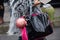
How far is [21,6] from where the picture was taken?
416 cm

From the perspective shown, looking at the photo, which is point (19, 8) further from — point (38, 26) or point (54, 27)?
point (54, 27)

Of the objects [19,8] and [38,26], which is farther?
[19,8]

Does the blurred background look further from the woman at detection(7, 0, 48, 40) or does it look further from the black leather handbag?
the black leather handbag

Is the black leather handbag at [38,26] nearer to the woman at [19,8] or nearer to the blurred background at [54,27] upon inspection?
the woman at [19,8]

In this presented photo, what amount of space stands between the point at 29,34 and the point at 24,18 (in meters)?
0.26

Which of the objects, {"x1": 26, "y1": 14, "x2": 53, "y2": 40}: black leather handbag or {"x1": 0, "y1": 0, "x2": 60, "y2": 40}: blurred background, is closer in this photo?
{"x1": 26, "y1": 14, "x2": 53, "y2": 40}: black leather handbag

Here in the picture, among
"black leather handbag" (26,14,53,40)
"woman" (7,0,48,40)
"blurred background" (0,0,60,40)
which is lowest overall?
"blurred background" (0,0,60,40)

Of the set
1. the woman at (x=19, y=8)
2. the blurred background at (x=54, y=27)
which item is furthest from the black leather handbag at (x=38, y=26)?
the blurred background at (x=54, y=27)

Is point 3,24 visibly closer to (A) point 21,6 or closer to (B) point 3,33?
(B) point 3,33

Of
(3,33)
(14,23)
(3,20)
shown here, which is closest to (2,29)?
(3,33)

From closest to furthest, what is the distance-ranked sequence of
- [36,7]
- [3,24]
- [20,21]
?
1. [20,21]
2. [36,7]
3. [3,24]

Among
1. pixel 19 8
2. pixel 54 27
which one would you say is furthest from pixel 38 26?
pixel 54 27

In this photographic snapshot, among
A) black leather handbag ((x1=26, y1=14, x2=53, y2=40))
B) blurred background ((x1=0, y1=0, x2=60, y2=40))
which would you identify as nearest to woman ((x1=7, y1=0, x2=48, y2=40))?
black leather handbag ((x1=26, y1=14, x2=53, y2=40))

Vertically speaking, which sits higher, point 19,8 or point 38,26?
point 19,8
